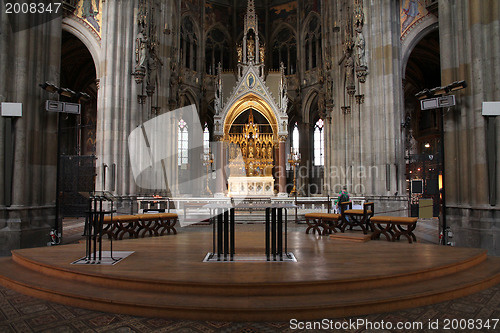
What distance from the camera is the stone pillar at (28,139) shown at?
8.20 m

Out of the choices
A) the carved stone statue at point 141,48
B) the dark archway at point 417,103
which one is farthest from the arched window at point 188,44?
the dark archway at point 417,103

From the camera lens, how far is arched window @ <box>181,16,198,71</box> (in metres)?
28.8

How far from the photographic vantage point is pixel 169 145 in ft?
73.9

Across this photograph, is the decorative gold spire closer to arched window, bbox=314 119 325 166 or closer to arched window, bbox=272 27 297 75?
arched window, bbox=272 27 297 75

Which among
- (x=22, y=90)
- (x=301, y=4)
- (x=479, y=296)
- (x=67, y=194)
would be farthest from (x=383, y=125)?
(x=301, y=4)

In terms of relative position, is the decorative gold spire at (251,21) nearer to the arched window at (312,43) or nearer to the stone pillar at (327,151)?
the arched window at (312,43)

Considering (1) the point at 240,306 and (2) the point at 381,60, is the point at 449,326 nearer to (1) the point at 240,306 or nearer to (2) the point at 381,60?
(1) the point at 240,306

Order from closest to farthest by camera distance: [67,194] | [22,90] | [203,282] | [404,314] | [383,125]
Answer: [404,314], [203,282], [22,90], [383,125], [67,194]

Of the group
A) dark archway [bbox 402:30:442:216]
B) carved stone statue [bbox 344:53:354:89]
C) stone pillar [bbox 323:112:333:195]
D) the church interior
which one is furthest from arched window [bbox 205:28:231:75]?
carved stone statue [bbox 344:53:354:89]

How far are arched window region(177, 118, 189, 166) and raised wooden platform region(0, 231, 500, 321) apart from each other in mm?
23644

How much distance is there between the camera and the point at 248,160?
21906 millimetres

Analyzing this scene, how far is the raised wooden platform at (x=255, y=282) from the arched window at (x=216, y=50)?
2747 centimetres

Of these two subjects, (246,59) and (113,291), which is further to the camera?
(246,59)

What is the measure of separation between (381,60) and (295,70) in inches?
665
